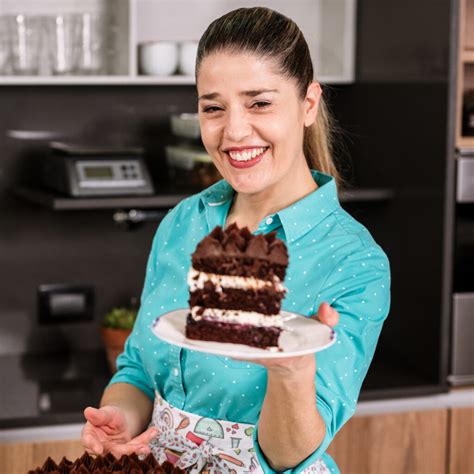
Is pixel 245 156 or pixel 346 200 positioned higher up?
pixel 245 156

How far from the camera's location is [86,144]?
3223mm

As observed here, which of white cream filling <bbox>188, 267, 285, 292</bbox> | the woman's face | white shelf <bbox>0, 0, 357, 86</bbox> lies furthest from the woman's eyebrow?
white shelf <bbox>0, 0, 357, 86</bbox>

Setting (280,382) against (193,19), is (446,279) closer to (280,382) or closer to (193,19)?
(193,19)

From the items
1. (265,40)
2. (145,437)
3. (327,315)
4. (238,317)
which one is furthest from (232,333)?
(265,40)

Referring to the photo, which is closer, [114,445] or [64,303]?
[114,445]

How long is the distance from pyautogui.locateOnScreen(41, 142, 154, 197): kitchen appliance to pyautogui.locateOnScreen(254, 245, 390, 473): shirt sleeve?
4.60 ft

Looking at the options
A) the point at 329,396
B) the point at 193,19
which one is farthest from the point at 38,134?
the point at 329,396

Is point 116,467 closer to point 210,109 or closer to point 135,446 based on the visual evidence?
point 135,446

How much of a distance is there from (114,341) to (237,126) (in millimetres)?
1556

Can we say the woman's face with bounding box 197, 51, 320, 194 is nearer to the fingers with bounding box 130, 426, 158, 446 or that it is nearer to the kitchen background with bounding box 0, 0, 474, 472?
the fingers with bounding box 130, 426, 158, 446

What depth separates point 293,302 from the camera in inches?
65.2

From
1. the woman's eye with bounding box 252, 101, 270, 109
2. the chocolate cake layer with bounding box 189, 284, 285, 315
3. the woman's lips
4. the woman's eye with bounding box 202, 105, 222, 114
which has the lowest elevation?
the chocolate cake layer with bounding box 189, 284, 285, 315

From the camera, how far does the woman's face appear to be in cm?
158

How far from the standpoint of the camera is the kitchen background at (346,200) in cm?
293
